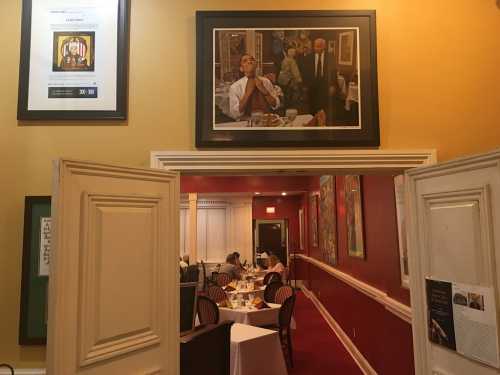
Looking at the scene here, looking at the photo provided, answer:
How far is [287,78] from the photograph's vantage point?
7.64 feet

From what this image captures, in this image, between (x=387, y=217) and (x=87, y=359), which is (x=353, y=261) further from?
(x=87, y=359)

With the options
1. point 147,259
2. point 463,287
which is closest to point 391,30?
point 463,287

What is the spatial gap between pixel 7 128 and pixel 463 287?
2.50 meters

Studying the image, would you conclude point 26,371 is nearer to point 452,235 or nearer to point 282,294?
point 452,235

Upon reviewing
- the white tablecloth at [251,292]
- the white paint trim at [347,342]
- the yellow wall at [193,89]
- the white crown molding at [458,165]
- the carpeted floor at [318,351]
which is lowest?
the carpeted floor at [318,351]

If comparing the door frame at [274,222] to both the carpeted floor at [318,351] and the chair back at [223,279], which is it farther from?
→ the chair back at [223,279]

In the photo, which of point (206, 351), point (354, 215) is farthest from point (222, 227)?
point (206, 351)

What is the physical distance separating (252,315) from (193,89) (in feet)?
11.8

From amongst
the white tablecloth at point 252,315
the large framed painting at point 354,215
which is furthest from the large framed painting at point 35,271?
the large framed painting at point 354,215

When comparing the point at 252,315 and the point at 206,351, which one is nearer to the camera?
the point at 206,351

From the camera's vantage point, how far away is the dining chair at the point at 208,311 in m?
4.95

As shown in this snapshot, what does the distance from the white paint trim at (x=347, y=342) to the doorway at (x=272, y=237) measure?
3944 millimetres

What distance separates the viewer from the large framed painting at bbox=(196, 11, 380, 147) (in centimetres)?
229

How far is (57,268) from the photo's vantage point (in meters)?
1.66
